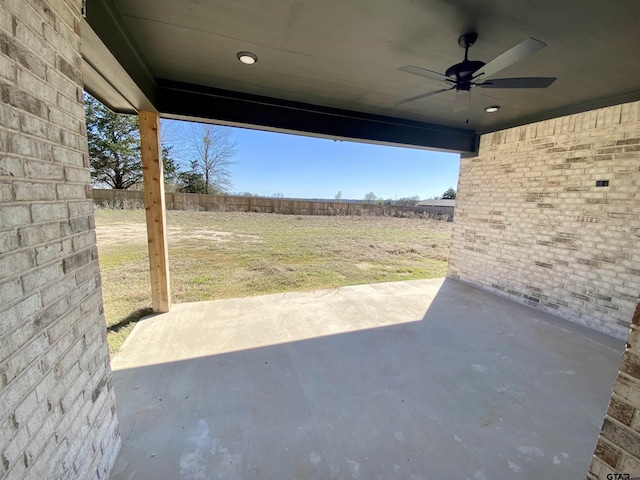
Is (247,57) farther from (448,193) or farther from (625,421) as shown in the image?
(448,193)

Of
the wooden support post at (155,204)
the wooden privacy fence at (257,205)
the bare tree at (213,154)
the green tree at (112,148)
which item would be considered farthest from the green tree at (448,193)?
the wooden support post at (155,204)

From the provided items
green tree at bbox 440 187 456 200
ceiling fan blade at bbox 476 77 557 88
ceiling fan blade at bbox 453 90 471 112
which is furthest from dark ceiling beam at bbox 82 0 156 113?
green tree at bbox 440 187 456 200

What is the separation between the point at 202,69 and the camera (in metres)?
2.62

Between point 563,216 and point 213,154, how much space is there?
1690 centimetres

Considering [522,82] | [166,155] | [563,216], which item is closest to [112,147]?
[166,155]

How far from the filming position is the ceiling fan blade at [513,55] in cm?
159

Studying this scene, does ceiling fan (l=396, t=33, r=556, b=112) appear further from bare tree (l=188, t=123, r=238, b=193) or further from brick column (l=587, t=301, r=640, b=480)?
bare tree (l=188, t=123, r=238, b=193)

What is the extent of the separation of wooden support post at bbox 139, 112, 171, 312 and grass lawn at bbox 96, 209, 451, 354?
36cm

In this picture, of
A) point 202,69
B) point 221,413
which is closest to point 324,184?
point 202,69

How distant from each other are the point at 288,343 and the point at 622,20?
348 cm

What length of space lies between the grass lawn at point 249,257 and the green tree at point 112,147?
3285mm

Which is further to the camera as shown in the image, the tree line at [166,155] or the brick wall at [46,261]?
the tree line at [166,155]

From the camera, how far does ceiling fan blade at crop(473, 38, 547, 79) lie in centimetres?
159

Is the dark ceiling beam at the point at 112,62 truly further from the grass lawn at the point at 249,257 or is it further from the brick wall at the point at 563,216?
the brick wall at the point at 563,216
